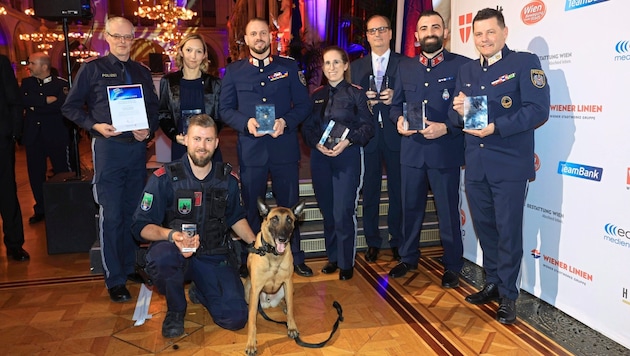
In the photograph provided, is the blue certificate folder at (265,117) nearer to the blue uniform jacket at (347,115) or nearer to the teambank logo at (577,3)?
the blue uniform jacket at (347,115)

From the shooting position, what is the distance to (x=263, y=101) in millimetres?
3828

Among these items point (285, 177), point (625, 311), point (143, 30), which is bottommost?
point (625, 311)

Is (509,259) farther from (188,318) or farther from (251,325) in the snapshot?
(188,318)

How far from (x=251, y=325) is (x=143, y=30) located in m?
32.0

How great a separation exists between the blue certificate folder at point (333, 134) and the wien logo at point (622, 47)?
73.4 inches

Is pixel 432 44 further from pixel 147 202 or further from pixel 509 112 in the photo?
pixel 147 202

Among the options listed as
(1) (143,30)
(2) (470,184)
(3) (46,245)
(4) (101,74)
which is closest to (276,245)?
(2) (470,184)

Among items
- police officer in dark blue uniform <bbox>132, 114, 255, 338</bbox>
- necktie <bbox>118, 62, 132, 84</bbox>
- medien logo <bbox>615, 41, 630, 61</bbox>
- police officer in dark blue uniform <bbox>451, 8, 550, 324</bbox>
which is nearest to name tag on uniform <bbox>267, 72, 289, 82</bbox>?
police officer in dark blue uniform <bbox>132, 114, 255, 338</bbox>

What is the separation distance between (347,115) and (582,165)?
1.73 m

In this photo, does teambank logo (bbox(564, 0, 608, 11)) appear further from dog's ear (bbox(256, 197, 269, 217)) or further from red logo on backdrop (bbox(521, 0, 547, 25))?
dog's ear (bbox(256, 197, 269, 217))

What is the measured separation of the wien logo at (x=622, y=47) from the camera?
2.83 meters

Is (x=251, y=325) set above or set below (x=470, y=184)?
below

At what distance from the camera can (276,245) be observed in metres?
2.94

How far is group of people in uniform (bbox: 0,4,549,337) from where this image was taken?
10.4ft
